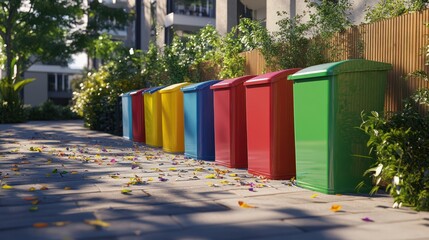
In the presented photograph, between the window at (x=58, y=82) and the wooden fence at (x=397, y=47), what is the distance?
53.1m

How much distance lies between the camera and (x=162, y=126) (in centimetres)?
964

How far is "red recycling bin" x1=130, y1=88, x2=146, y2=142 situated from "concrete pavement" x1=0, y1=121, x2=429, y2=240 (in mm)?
4852

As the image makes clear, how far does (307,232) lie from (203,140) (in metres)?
4.39

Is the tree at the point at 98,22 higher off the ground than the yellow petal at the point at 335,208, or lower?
higher

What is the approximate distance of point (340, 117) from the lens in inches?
182

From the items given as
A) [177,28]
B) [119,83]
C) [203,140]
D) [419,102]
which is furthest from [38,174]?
[177,28]

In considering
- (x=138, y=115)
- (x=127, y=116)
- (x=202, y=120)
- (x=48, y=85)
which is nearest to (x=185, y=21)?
(x=127, y=116)

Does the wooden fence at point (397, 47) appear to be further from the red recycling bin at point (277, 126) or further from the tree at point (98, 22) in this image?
the tree at point (98, 22)

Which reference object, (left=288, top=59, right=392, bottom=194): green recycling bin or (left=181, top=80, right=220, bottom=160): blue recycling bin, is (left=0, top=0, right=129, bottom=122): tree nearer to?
(left=181, top=80, right=220, bottom=160): blue recycling bin

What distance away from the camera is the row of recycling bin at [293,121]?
15.2 ft

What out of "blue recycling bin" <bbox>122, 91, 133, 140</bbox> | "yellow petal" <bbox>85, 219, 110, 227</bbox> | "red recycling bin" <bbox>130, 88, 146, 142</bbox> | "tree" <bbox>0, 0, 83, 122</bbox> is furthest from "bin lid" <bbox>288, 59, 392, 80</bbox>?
"tree" <bbox>0, 0, 83, 122</bbox>

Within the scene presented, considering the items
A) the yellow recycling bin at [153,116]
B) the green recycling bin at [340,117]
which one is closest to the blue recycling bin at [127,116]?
the yellow recycling bin at [153,116]

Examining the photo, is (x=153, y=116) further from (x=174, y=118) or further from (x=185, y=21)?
(x=185, y=21)

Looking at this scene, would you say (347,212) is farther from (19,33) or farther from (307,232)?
(19,33)
